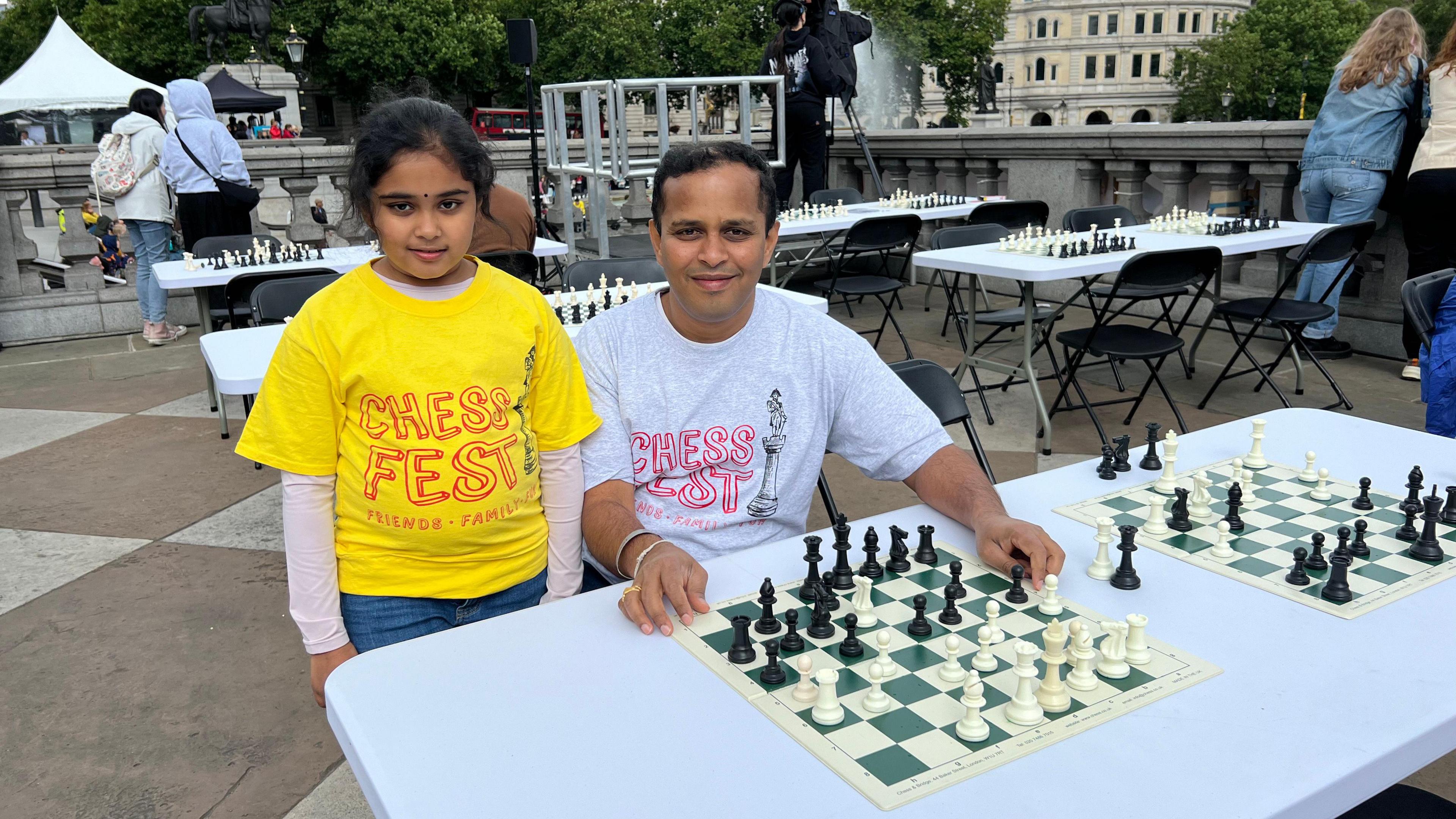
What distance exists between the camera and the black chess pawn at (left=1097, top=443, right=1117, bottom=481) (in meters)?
2.24

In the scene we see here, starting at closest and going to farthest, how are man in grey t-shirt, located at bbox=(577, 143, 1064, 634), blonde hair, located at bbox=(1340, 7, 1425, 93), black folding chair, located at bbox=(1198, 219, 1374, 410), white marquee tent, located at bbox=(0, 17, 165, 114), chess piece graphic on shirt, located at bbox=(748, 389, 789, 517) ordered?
1. man in grey t-shirt, located at bbox=(577, 143, 1064, 634)
2. chess piece graphic on shirt, located at bbox=(748, 389, 789, 517)
3. black folding chair, located at bbox=(1198, 219, 1374, 410)
4. blonde hair, located at bbox=(1340, 7, 1425, 93)
5. white marquee tent, located at bbox=(0, 17, 165, 114)

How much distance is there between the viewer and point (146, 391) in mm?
6695

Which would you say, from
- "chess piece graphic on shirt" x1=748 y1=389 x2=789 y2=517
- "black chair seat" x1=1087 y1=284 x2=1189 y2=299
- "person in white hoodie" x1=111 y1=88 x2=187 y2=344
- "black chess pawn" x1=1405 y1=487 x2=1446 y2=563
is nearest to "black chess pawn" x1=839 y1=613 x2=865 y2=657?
"chess piece graphic on shirt" x1=748 y1=389 x2=789 y2=517

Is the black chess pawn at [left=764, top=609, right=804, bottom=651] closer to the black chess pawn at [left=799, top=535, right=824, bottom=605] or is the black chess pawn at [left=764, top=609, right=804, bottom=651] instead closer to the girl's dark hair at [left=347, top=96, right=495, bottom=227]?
the black chess pawn at [left=799, top=535, right=824, bottom=605]

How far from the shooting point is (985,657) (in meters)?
1.41

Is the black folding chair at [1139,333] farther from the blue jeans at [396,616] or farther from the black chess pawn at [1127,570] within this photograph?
the blue jeans at [396,616]

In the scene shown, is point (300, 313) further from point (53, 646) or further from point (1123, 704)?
point (53, 646)

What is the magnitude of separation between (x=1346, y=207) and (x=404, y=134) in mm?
6127

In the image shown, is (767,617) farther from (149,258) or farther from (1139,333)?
(149,258)

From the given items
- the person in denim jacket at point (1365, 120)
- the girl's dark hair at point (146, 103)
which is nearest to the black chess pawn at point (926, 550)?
the person in denim jacket at point (1365, 120)

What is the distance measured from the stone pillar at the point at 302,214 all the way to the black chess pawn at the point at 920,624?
832cm

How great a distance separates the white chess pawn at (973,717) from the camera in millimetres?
1258

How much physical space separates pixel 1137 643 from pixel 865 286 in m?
5.65

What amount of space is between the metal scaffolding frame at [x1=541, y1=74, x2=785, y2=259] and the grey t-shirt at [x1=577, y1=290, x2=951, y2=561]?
5.47 meters
